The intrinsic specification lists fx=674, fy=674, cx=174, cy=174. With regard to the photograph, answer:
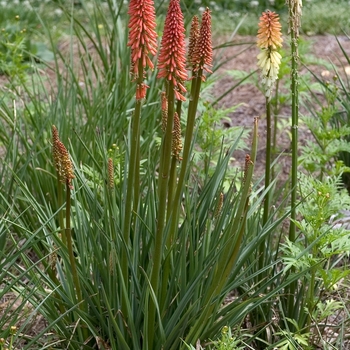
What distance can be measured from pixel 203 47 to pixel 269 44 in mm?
569

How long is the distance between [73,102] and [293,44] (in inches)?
77.8

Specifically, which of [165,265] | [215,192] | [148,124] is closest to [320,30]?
[148,124]

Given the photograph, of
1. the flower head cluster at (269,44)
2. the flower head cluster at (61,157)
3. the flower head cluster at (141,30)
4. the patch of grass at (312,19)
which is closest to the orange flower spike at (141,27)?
the flower head cluster at (141,30)

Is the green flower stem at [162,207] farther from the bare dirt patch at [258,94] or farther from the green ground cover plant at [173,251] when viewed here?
the bare dirt patch at [258,94]

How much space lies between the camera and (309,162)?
4043 millimetres

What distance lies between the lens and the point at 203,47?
7.13 feet

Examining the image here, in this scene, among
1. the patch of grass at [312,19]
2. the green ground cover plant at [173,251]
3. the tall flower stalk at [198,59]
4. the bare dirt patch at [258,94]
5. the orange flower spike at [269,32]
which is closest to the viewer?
the tall flower stalk at [198,59]

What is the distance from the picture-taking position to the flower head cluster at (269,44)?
104 inches

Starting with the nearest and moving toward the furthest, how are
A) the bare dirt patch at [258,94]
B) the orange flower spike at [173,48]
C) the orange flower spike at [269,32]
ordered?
the orange flower spike at [173,48] → the orange flower spike at [269,32] → the bare dirt patch at [258,94]

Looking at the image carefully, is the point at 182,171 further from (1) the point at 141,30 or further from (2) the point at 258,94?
(2) the point at 258,94

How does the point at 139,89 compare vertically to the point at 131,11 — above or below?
below

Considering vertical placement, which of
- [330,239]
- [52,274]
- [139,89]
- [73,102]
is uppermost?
[139,89]

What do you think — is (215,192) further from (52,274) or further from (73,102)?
(73,102)

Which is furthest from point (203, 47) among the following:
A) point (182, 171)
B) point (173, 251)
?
point (173, 251)
